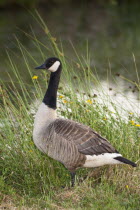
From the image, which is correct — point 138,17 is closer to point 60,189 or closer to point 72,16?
point 72,16

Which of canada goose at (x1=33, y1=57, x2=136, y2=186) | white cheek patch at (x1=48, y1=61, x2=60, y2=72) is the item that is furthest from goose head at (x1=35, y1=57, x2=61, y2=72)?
canada goose at (x1=33, y1=57, x2=136, y2=186)

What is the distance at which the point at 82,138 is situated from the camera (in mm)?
4605

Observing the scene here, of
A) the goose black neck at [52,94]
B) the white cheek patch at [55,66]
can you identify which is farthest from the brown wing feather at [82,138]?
the white cheek patch at [55,66]

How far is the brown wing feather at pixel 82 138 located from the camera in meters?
4.57

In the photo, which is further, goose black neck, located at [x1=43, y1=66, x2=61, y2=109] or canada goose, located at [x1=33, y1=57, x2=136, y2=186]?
goose black neck, located at [x1=43, y1=66, x2=61, y2=109]

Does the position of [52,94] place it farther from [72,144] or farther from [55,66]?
[72,144]

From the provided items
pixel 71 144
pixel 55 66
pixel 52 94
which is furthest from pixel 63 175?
pixel 55 66

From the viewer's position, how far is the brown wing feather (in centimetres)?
457

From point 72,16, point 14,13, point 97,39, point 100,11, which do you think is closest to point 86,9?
point 100,11

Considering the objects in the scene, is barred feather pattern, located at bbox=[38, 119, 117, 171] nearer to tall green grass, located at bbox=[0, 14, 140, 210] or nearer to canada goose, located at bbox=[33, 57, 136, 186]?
canada goose, located at bbox=[33, 57, 136, 186]

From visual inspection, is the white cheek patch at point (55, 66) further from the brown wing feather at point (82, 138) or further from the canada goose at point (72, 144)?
the brown wing feather at point (82, 138)

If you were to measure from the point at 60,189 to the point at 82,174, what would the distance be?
1.60ft

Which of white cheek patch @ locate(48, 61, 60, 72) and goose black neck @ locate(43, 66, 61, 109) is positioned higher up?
white cheek patch @ locate(48, 61, 60, 72)

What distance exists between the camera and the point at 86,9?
96.0ft
